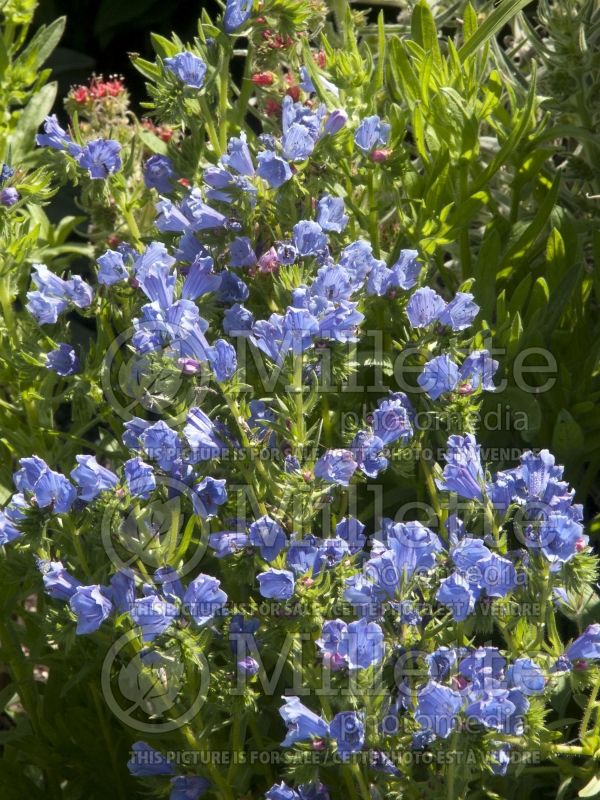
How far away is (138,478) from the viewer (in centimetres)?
121

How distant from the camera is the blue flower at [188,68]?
1455mm

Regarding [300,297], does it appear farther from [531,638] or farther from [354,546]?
[531,638]

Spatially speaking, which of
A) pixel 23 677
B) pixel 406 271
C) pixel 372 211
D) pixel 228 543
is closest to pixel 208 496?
pixel 228 543

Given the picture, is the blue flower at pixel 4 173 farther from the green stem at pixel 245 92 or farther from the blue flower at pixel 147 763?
the blue flower at pixel 147 763

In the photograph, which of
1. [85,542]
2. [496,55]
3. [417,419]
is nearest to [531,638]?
[417,419]

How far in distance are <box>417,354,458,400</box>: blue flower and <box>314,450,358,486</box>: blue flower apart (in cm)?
13

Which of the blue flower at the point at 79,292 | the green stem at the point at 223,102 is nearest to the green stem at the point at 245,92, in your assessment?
the green stem at the point at 223,102

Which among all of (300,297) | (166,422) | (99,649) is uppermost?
(300,297)

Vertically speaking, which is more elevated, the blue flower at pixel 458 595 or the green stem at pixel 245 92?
the green stem at pixel 245 92

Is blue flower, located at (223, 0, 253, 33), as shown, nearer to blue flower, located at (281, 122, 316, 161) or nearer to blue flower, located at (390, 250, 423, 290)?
blue flower, located at (281, 122, 316, 161)

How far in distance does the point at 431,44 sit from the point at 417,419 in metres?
0.61

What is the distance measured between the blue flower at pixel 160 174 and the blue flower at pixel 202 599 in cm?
65

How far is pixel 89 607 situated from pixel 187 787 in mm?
300

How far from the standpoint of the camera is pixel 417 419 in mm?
1387
